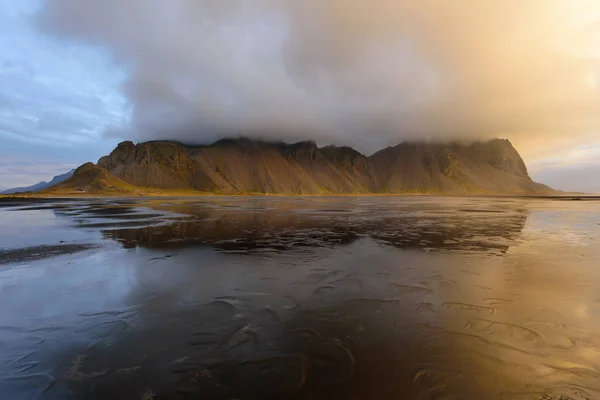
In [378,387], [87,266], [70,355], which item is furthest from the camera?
[87,266]

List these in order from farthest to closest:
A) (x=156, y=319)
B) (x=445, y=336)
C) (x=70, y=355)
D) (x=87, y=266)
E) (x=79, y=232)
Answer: (x=79, y=232), (x=87, y=266), (x=156, y=319), (x=445, y=336), (x=70, y=355)

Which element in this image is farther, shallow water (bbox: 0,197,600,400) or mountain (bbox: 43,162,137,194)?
mountain (bbox: 43,162,137,194)

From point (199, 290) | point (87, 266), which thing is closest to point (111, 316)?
point (199, 290)

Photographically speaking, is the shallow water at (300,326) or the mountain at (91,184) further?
the mountain at (91,184)

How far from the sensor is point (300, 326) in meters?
8.15

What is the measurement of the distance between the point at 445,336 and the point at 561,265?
39.2ft

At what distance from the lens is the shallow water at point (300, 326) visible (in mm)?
5711

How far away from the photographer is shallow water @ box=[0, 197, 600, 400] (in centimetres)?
571

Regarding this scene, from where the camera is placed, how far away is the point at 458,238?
22.9m

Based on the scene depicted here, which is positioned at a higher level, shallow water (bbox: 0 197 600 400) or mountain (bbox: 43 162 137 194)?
mountain (bbox: 43 162 137 194)

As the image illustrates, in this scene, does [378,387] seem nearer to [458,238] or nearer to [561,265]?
Result: [561,265]

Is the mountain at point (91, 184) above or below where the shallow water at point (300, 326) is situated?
above

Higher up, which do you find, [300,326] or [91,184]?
[91,184]

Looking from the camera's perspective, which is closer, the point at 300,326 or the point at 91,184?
the point at 300,326
